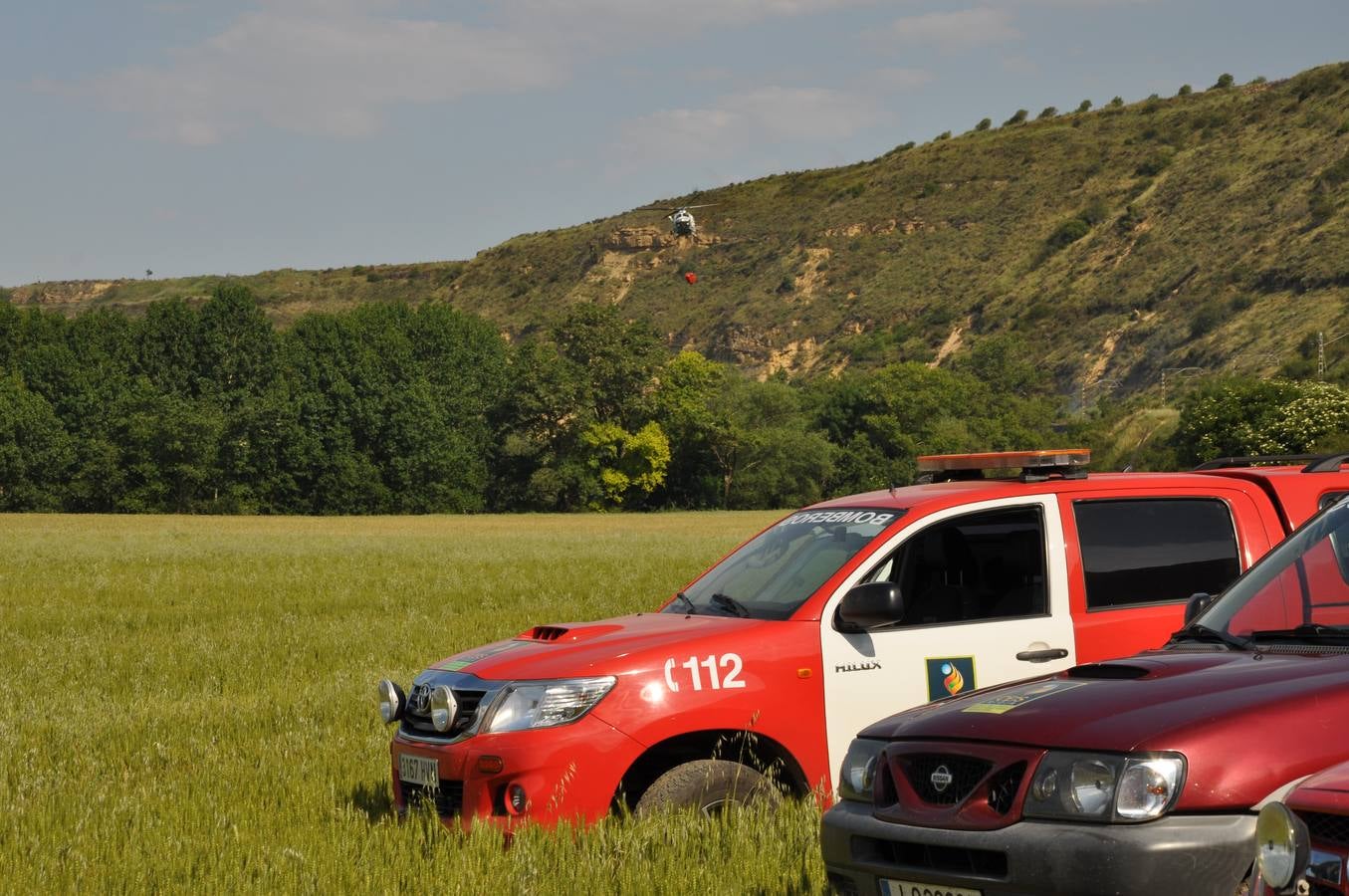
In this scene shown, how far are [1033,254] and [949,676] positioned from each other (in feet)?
445

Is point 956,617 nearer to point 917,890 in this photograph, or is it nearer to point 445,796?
point 445,796

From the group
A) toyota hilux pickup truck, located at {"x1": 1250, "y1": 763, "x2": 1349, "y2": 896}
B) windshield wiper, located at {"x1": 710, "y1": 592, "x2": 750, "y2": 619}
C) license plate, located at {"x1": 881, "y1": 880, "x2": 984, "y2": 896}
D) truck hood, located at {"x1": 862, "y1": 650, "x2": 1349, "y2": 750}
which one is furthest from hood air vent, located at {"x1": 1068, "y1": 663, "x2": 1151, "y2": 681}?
windshield wiper, located at {"x1": 710, "y1": 592, "x2": 750, "y2": 619}

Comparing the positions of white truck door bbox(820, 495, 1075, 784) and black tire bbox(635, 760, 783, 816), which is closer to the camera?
black tire bbox(635, 760, 783, 816)

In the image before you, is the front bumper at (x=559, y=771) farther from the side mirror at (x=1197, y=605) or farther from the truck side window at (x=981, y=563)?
Result: the side mirror at (x=1197, y=605)

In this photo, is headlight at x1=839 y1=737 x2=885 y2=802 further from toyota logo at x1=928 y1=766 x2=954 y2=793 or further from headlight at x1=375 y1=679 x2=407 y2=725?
headlight at x1=375 y1=679 x2=407 y2=725

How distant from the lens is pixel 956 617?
7.49m

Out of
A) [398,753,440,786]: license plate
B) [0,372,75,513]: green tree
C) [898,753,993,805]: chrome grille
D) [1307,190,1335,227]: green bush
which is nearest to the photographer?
[898,753,993,805]: chrome grille

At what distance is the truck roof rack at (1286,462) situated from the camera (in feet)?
26.3

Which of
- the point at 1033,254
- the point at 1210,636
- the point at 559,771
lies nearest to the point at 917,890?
the point at 1210,636

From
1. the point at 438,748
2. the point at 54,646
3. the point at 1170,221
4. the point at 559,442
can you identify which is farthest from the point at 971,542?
the point at 1170,221

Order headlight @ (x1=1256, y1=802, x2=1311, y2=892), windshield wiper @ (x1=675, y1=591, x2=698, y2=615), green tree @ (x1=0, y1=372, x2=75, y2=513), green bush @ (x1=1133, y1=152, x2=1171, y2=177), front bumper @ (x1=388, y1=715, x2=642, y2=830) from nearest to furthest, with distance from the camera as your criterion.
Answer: headlight @ (x1=1256, y1=802, x2=1311, y2=892) → front bumper @ (x1=388, y1=715, x2=642, y2=830) → windshield wiper @ (x1=675, y1=591, x2=698, y2=615) → green tree @ (x1=0, y1=372, x2=75, y2=513) → green bush @ (x1=1133, y1=152, x2=1171, y2=177)

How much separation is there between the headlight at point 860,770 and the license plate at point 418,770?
88.7 inches

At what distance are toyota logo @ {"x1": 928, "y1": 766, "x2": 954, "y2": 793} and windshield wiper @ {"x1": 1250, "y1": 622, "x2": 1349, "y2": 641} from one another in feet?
3.90

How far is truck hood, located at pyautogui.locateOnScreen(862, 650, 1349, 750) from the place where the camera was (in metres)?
4.54
